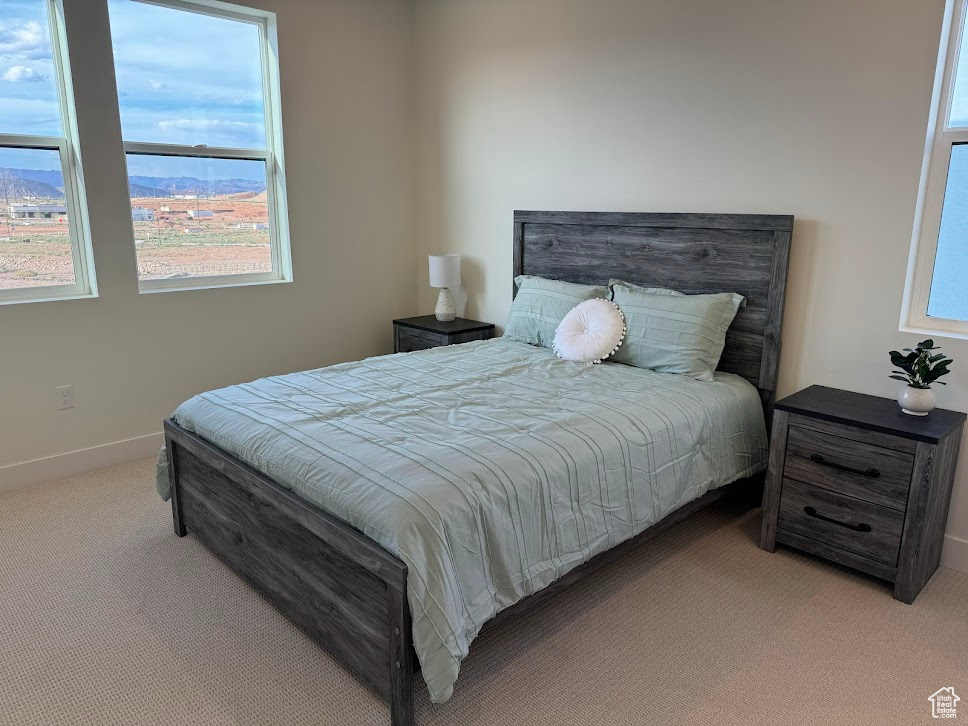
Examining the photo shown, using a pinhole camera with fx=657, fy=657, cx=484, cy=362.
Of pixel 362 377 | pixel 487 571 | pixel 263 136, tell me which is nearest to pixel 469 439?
pixel 487 571

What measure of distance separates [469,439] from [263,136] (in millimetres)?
2863

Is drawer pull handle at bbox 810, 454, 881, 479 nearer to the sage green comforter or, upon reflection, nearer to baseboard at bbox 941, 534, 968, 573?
the sage green comforter

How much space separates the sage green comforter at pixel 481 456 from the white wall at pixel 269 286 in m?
1.02

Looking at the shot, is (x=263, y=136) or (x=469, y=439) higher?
(x=263, y=136)

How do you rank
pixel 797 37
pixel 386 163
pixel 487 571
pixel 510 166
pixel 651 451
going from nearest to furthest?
pixel 487 571, pixel 651 451, pixel 797 37, pixel 510 166, pixel 386 163

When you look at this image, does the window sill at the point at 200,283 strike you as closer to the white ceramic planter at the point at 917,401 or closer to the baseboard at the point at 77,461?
the baseboard at the point at 77,461

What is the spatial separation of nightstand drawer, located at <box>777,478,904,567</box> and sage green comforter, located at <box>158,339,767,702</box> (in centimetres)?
26

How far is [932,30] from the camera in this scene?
2455 mm

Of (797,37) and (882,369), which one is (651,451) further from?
(797,37)

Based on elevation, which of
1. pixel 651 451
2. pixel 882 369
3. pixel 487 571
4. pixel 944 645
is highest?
pixel 882 369

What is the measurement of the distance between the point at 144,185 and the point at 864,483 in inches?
149

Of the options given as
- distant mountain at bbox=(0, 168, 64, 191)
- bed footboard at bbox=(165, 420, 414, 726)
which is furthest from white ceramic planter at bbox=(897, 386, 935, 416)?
distant mountain at bbox=(0, 168, 64, 191)

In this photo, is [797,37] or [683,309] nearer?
[797,37]

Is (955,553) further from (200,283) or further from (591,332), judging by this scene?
(200,283)
